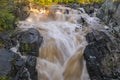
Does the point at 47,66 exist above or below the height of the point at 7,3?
below

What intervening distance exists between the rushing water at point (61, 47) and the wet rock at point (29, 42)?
0.82 feet

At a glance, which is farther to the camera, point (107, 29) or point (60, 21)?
point (60, 21)

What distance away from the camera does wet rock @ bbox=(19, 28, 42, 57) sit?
877cm

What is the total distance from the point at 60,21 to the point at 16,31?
10.1 ft

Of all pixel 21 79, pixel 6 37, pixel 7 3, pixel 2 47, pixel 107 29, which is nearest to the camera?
pixel 21 79

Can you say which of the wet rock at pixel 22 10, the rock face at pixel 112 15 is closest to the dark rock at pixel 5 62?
the wet rock at pixel 22 10

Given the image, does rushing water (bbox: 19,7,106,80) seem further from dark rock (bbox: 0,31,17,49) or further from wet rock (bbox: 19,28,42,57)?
dark rock (bbox: 0,31,17,49)

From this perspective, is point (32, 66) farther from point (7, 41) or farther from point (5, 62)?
point (7, 41)

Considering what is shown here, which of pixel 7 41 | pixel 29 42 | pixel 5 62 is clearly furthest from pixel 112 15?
pixel 5 62

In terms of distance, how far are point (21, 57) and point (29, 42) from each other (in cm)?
72

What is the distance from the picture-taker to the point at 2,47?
872cm

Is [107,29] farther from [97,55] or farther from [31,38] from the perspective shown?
[31,38]

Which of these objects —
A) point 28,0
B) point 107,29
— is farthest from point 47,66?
point 28,0

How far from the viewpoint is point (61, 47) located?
→ 9.53m
